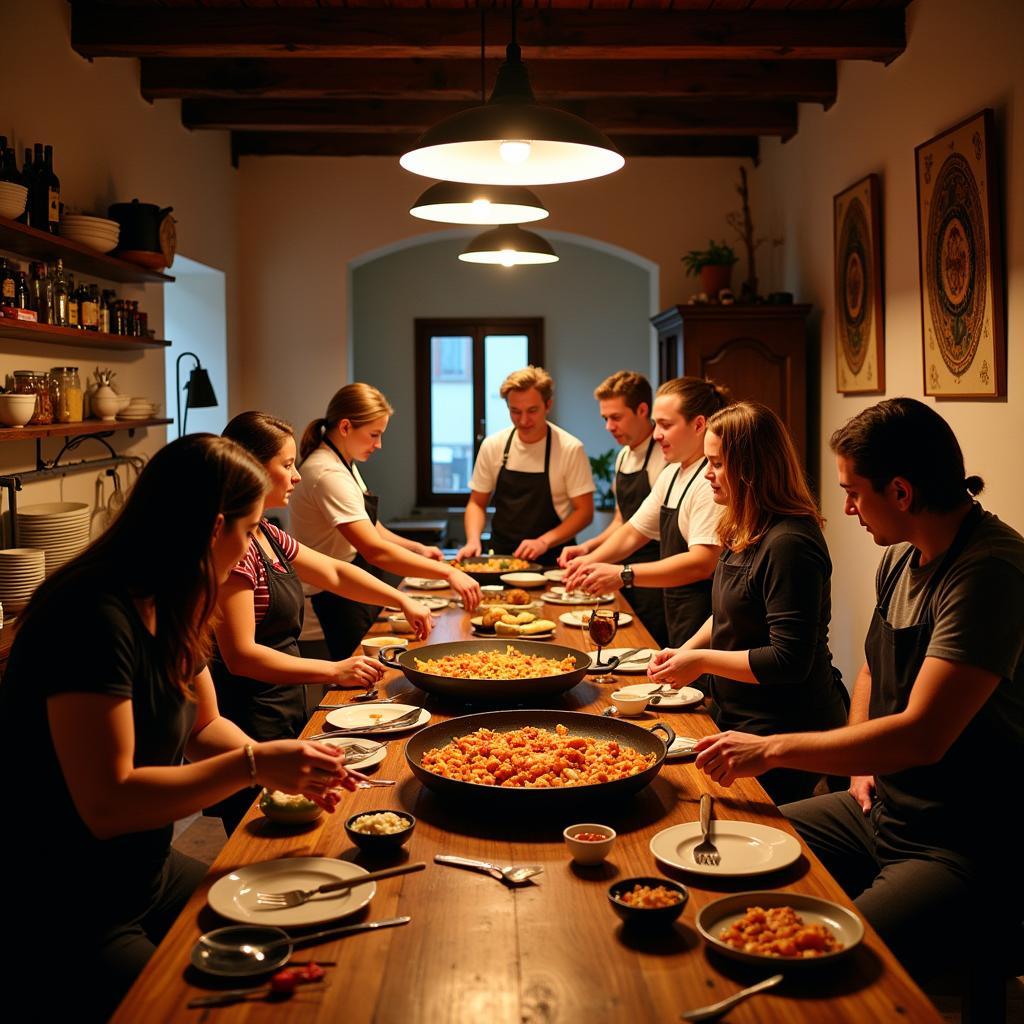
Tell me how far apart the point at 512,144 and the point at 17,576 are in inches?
91.0

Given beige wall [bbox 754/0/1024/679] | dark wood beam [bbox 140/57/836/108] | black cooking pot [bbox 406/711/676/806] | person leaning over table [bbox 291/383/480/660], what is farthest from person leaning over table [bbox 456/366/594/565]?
black cooking pot [bbox 406/711/676/806]

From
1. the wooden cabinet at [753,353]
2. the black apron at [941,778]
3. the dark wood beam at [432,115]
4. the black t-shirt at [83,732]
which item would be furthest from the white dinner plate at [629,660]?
the dark wood beam at [432,115]

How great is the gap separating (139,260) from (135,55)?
87 centimetres

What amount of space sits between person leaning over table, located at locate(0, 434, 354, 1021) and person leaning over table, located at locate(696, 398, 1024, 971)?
Answer: 895 millimetres

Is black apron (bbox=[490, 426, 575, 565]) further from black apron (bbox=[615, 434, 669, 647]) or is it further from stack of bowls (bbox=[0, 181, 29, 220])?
stack of bowls (bbox=[0, 181, 29, 220])

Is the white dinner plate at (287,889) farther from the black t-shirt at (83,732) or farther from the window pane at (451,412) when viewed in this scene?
the window pane at (451,412)

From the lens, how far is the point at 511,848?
176 cm

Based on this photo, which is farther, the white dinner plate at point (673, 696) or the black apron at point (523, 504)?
the black apron at point (523, 504)

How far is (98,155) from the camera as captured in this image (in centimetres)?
496

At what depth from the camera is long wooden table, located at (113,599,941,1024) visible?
4.26 feet

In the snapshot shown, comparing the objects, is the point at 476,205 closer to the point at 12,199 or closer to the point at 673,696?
the point at 12,199

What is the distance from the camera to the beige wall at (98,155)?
420cm

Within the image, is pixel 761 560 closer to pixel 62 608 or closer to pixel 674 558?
pixel 674 558

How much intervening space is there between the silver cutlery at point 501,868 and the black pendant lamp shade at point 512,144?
138cm
